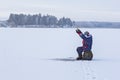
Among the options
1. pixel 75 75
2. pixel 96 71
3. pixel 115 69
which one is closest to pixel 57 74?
pixel 75 75

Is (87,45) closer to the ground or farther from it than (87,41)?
closer to the ground

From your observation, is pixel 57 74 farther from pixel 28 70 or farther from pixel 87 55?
pixel 87 55

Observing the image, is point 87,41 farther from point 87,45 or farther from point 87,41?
point 87,45

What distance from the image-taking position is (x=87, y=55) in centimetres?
1559

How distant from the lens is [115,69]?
489 inches

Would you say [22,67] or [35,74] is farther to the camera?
[22,67]

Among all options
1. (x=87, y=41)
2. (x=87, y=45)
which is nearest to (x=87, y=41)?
(x=87, y=41)

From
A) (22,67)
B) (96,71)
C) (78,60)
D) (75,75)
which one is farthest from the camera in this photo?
(78,60)

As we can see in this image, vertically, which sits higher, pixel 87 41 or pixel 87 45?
pixel 87 41

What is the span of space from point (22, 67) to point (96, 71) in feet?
8.14

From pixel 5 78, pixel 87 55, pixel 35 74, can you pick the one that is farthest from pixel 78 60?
pixel 5 78

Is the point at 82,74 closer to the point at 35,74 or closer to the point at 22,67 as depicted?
the point at 35,74

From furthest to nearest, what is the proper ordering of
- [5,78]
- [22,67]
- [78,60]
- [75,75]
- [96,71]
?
[78,60] → [22,67] → [96,71] → [75,75] → [5,78]

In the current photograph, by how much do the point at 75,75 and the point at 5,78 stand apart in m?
1.92
